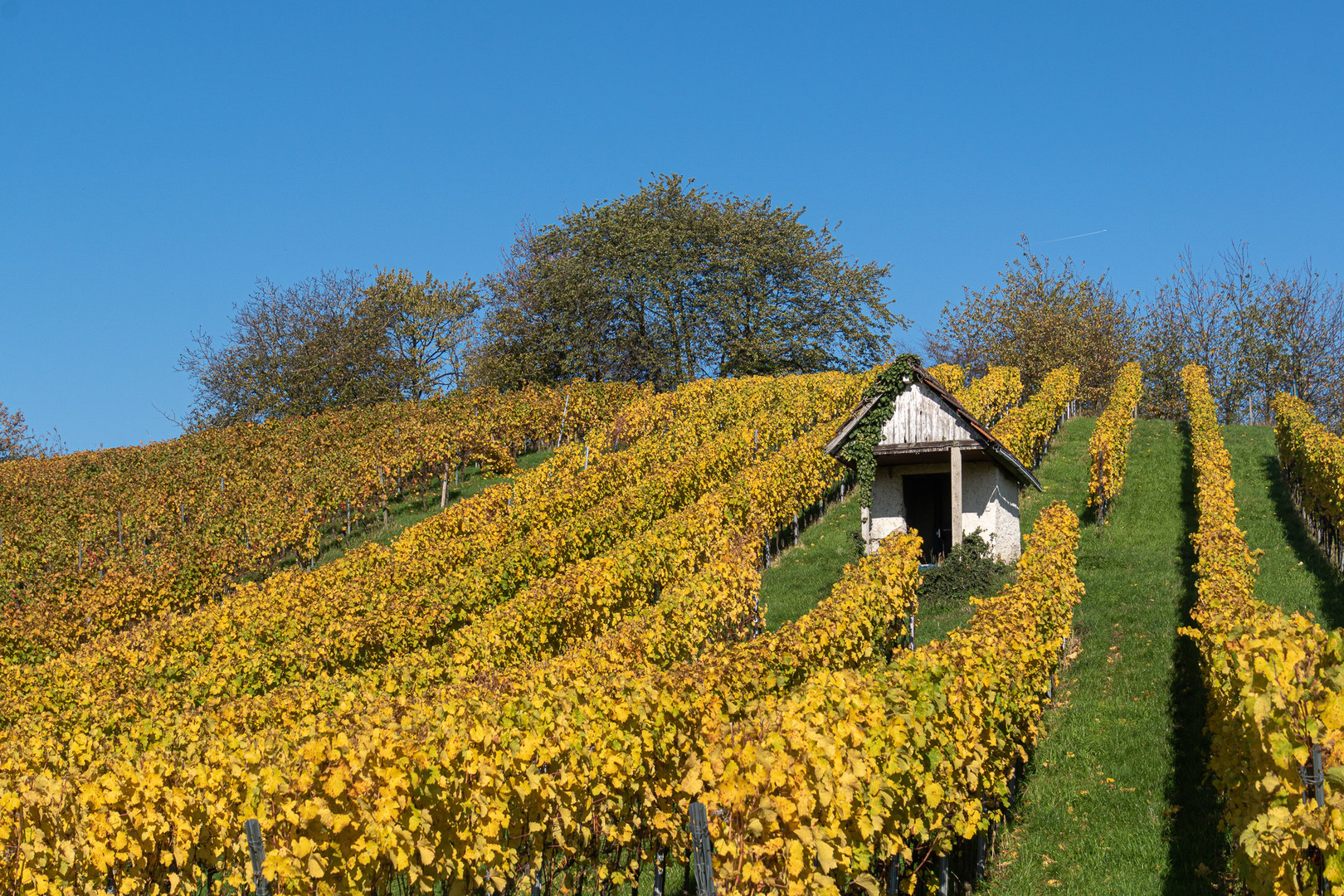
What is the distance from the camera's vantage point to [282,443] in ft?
108

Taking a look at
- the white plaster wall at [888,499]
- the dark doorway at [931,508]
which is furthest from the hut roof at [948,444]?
the dark doorway at [931,508]

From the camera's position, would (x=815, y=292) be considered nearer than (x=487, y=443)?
No

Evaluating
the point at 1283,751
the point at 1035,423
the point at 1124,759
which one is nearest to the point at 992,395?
the point at 1035,423

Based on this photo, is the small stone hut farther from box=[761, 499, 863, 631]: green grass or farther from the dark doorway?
the dark doorway

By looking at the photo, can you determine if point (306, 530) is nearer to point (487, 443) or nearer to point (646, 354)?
point (487, 443)

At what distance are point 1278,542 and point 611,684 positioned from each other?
15.7 m

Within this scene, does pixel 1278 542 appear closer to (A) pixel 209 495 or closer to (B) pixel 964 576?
(B) pixel 964 576

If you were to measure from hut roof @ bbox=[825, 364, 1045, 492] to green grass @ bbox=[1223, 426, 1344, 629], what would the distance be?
4.24 meters

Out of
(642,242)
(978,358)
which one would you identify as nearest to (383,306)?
(642,242)

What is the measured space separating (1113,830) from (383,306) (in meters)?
43.9

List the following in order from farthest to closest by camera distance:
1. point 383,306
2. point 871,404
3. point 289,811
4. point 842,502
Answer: point 383,306
point 842,502
point 871,404
point 289,811

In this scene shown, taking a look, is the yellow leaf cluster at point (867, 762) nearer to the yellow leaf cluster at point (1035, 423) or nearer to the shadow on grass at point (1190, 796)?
the shadow on grass at point (1190, 796)

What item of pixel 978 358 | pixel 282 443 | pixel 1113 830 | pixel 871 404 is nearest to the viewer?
pixel 1113 830

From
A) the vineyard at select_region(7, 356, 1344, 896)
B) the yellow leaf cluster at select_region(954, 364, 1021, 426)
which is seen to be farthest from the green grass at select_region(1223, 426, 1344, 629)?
the yellow leaf cluster at select_region(954, 364, 1021, 426)
